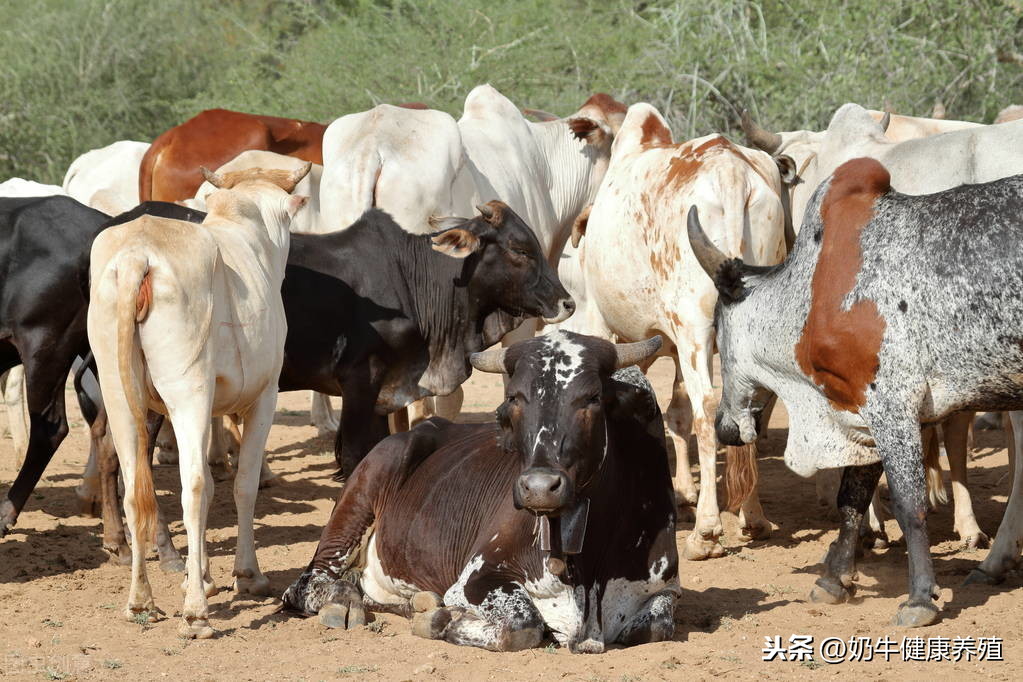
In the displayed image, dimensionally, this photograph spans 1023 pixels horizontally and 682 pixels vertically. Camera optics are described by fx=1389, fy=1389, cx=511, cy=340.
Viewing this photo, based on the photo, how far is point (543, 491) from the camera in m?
4.77

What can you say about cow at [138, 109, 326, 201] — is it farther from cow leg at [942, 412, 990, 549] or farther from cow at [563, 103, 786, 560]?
cow leg at [942, 412, 990, 549]

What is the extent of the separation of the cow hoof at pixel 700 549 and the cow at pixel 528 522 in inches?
59.2

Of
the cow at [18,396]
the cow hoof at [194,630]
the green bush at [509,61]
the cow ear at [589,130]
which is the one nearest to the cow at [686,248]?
the cow ear at [589,130]

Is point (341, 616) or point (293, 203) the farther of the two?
point (293, 203)

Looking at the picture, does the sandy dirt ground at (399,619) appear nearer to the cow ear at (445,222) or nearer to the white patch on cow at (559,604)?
the white patch on cow at (559,604)

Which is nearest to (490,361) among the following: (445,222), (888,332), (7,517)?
(888,332)

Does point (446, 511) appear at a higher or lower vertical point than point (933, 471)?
higher

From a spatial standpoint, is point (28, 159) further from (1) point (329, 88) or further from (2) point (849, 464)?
(2) point (849, 464)

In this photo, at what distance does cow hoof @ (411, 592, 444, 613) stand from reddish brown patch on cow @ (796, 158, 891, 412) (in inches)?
Result: 71.8

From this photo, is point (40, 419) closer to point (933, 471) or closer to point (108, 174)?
point (108, 174)

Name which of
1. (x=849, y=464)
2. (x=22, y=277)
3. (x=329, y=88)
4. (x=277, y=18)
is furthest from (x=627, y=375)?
(x=277, y=18)

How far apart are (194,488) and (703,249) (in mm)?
2529

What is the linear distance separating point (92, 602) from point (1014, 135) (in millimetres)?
4852

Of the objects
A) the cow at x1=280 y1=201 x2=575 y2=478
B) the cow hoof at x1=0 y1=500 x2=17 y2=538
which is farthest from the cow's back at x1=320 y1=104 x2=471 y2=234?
the cow hoof at x1=0 y1=500 x2=17 y2=538
